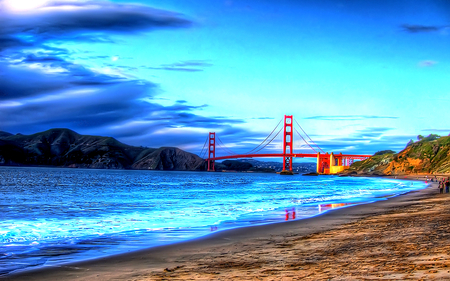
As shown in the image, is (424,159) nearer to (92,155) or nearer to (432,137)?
(432,137)

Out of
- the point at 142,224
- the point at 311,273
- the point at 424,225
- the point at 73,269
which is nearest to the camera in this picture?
the point at 311,273

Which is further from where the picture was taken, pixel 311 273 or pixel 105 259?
pixel 105 259

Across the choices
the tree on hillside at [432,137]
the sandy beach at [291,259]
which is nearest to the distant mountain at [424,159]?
the tree on hillside at [432,137]

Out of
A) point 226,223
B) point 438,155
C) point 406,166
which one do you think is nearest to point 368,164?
point 406,166

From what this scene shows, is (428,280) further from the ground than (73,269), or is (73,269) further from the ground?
(428,280)

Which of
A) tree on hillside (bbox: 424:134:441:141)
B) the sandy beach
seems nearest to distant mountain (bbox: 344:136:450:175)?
tree on hillside (bbox: 424:134:441:141)

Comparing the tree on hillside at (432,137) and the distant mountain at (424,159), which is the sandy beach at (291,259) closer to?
the distant mountain at (424,159)

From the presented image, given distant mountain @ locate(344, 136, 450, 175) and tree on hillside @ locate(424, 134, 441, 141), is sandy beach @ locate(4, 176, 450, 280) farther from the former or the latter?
tree on hillside @ locate(424, 134, 441, 141)

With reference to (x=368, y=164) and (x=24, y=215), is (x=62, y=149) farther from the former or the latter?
(x=24, y=215)

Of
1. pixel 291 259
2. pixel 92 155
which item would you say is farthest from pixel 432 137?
pixel 92 155
